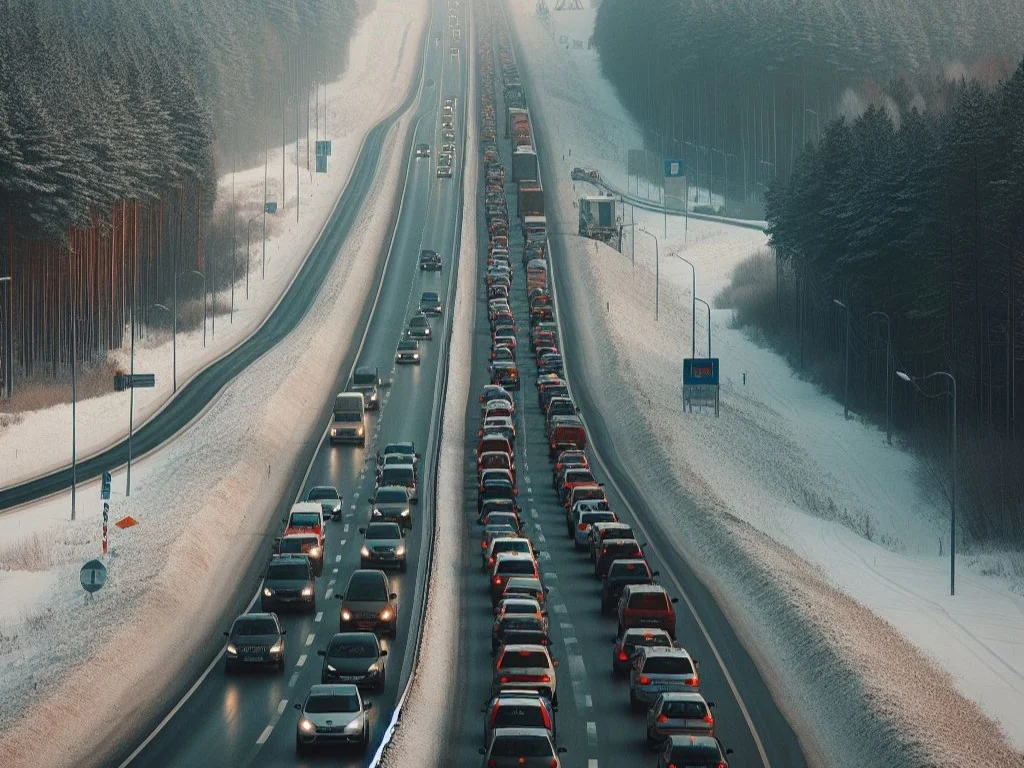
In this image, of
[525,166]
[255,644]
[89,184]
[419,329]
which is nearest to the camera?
[255,644]

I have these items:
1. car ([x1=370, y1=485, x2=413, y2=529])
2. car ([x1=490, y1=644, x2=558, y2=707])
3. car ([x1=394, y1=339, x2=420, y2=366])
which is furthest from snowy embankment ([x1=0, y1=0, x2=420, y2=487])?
car ([x1=490, y1=644, x2=558, y2=707])

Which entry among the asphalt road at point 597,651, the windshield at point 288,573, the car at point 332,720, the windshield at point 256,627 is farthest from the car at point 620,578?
the car at point 332,720

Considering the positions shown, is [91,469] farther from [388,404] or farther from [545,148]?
[545,148]

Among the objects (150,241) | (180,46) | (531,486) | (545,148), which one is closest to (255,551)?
(531,486)

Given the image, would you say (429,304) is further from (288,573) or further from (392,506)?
(288,573)

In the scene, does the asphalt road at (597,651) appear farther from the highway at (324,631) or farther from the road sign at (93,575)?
the road sign at (93,575)

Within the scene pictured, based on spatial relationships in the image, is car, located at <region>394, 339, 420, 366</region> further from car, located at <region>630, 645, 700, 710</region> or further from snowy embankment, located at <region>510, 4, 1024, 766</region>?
car, located at <region>630, 645, 700, 710</region>

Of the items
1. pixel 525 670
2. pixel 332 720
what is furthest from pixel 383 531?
pixel 332 720
